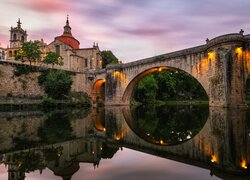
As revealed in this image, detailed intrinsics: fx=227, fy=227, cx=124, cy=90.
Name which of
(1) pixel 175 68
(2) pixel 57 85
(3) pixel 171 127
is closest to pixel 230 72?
(1) pixel 175 68

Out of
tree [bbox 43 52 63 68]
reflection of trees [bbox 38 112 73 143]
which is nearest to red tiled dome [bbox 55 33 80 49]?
tree [bbox 43 52 63 68]

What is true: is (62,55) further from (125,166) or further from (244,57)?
(125,166)

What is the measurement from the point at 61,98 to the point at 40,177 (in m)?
34.7

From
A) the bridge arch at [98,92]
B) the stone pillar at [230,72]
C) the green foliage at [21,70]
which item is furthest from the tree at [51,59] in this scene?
the stone pillar at [230,72]

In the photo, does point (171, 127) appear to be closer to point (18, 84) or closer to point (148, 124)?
point (148, 124)

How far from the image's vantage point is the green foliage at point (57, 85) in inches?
1468

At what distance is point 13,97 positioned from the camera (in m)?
34.8

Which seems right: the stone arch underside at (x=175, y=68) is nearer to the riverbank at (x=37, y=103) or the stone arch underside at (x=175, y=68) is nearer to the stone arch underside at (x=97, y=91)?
the riverbank at (x=37, y=103)

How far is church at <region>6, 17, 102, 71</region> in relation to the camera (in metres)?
51.5

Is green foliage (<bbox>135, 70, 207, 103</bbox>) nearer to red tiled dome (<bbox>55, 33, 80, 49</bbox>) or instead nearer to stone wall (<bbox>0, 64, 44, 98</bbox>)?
stone wall (<bbox>0, 64, 44, 98</bbox>)

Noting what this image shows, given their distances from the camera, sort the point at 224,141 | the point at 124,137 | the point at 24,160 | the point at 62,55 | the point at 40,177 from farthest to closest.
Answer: the point at 62,55 < the point at 124,137 < the point at 224,141 < the point at 24,160 < the point at 40,177

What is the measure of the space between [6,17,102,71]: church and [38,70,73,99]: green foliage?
21.8 feet

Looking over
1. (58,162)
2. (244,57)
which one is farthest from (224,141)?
(244,57)

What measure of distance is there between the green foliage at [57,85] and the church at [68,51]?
6.64 m
